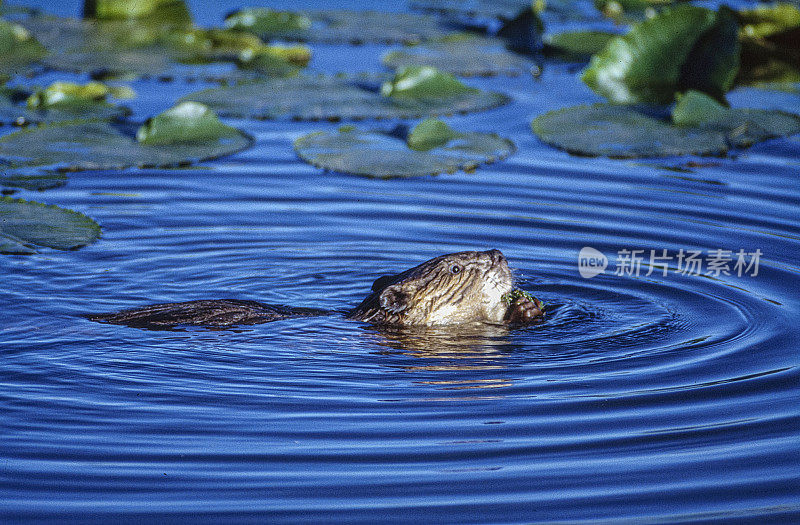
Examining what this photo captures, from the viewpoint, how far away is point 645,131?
31.7 ft

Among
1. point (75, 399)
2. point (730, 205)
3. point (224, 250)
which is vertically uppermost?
point (730, 205)

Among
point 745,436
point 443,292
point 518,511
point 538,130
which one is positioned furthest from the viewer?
point 538,130

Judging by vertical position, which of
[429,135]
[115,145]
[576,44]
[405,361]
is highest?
[576,44]

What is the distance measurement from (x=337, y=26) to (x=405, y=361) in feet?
30.3

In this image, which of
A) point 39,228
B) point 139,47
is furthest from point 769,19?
point 39,228

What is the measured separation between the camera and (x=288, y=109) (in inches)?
407

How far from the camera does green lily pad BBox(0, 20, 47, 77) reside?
12.1 metres

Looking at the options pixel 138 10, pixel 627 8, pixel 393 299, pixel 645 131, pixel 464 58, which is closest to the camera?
pixel 393 299

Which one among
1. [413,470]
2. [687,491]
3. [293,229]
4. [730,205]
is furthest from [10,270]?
[730,205]

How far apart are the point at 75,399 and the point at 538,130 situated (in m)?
5.67

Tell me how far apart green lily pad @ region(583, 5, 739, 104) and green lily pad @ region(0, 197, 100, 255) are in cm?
549

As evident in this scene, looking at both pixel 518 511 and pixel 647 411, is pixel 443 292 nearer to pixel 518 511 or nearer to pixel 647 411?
pixel 647 411

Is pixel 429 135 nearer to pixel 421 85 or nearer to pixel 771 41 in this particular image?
pixel 421 85

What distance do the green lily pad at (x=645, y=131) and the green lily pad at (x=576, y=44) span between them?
318 centimetres
